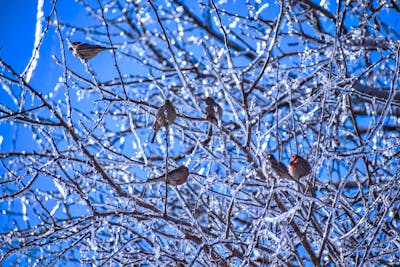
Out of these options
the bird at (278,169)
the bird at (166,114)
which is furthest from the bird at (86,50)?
the bird at (278,169)

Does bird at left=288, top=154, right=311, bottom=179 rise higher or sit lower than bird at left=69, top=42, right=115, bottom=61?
lower

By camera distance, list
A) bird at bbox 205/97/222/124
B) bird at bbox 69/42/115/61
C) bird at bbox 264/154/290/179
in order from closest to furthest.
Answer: bird at bbox 264/154/290/179
bird at bbox 205/97/222/124
bird at bbox 69/42/115/61

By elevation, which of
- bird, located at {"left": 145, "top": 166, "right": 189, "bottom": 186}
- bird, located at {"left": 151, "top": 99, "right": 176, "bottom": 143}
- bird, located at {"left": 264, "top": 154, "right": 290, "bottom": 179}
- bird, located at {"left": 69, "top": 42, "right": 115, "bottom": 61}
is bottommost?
bird, located at {"left": 264, "top": 154, "right": 290, "bottom": 179}

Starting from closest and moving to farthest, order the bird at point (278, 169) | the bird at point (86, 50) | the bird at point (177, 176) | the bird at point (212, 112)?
the bird at point (278, 169), the bird at point (177, 176), the bird at point (212, 112), the bird at point (86, 50)

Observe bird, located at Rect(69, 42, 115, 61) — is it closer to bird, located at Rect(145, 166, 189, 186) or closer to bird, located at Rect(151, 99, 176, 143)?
bird, located at Rect(151, 99, 176, 143)

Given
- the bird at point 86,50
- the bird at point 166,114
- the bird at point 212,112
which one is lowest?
the bird at point 166,114

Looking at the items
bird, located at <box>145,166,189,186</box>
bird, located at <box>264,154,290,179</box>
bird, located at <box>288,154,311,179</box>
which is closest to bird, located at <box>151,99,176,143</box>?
bird, located at <box>145,166,189,186</box>

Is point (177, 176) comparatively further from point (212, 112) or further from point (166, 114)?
point (212, 112)

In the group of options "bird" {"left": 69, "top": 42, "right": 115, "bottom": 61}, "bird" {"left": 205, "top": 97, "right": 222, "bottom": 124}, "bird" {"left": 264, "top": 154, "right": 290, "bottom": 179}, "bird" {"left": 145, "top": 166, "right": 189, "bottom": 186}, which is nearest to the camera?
"bird" {"left": 264, "top": 154, "right": 290, "bottom": 179}

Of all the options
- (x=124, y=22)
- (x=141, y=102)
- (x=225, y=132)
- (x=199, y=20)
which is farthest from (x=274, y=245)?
(x=124, y=22)

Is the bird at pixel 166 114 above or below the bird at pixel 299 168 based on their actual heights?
above

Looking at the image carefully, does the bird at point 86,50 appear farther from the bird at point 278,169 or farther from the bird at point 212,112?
the bird at point 278,169

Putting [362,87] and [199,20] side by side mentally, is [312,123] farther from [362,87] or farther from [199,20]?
[199,20]

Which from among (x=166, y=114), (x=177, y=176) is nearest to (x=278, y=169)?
(x=177, y=176)
